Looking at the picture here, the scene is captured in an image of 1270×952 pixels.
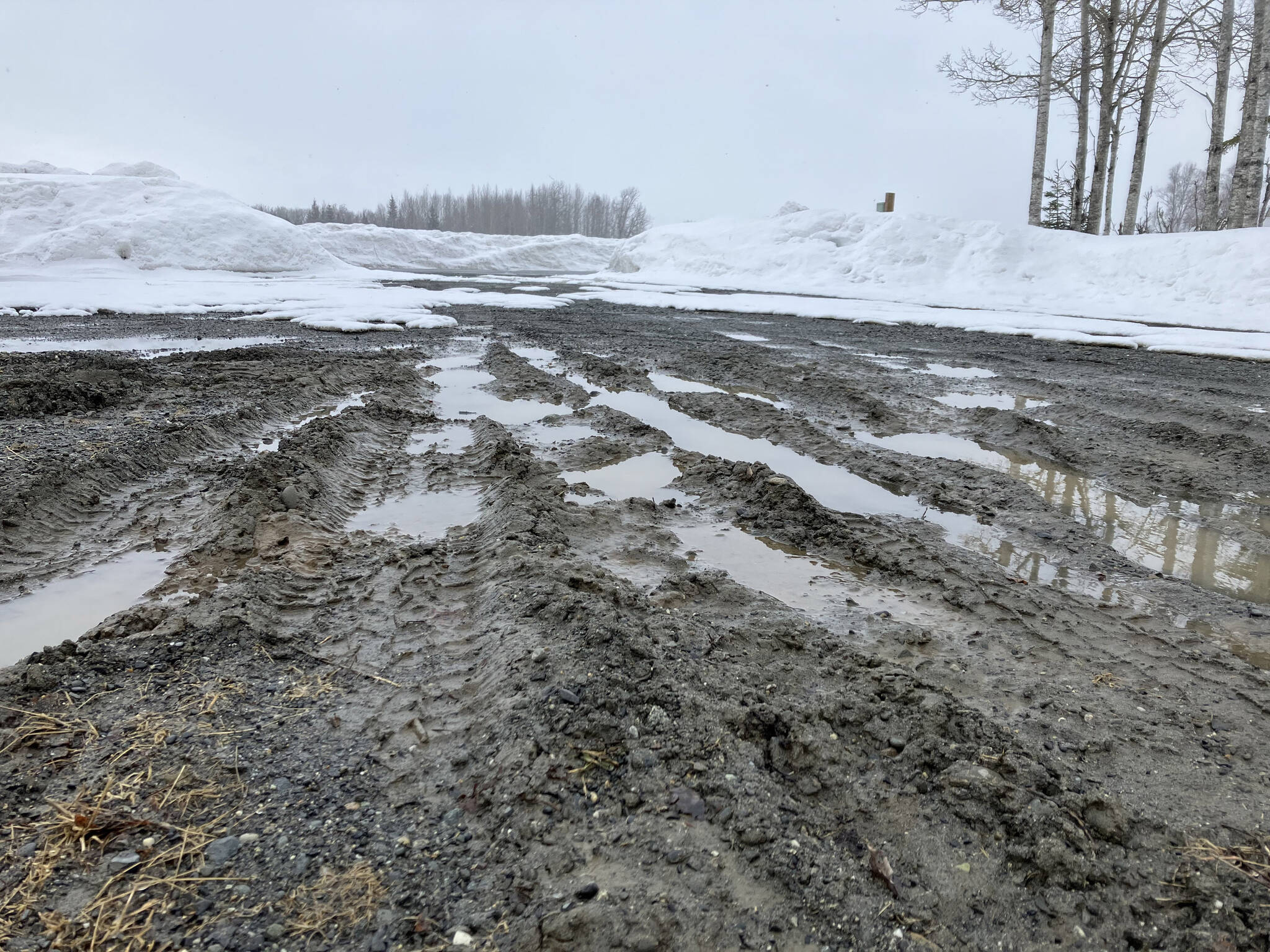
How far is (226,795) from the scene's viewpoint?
191 centimetres

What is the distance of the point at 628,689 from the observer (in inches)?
91.8

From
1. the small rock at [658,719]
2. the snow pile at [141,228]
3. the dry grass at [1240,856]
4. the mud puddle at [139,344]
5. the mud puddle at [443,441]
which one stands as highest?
the snow pile at [141,228]

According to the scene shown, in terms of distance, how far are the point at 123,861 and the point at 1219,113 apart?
83.9ft

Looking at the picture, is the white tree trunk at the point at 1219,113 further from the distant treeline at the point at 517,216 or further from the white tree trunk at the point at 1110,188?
the distant treeline at the point at 517,216

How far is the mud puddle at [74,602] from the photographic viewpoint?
115 inches

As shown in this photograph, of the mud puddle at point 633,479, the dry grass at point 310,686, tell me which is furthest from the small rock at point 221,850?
the mud puddle at point 633,479

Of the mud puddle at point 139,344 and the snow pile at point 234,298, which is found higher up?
the snow pile at point 234,298

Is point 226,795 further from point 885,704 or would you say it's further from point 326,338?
point 326,338

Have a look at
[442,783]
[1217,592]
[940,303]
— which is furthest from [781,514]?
[940,303]

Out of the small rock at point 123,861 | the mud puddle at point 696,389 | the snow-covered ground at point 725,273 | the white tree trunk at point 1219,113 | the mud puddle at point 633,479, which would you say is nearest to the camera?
the small rock at point 123,861

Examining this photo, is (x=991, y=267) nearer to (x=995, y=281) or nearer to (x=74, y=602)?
(x=995, y=281)

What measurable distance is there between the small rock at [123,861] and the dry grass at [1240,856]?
2777 millimetres

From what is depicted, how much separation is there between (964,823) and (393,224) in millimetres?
96686

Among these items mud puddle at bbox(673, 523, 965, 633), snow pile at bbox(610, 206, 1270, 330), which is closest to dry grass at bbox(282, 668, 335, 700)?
mud puddle at bbox(673, 523, 965, 633)
